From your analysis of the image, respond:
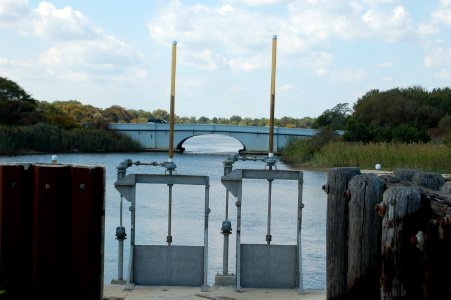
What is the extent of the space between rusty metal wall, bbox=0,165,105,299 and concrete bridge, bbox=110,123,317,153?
72501mm

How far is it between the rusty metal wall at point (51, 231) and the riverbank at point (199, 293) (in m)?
2.50

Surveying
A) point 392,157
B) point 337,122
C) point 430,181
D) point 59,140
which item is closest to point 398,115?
point 337,122

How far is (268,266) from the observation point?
11609 mm

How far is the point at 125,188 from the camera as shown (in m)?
11.4

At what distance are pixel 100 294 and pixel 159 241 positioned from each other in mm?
13006

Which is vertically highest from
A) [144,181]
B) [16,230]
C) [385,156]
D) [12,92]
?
[12,92]

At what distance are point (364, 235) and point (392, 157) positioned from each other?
4400 centimetres

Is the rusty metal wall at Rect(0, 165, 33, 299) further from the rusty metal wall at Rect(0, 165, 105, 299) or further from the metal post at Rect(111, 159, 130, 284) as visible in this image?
the metal post at Rect(111, 159, 130, 284)

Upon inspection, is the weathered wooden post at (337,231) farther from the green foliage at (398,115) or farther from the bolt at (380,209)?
the green foliage at (398,115)

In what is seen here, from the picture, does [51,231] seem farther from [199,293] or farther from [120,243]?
[120,243]

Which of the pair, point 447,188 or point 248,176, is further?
point 248,176

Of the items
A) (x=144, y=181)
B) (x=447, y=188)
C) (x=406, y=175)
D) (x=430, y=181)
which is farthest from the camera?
(x=144, y=181)

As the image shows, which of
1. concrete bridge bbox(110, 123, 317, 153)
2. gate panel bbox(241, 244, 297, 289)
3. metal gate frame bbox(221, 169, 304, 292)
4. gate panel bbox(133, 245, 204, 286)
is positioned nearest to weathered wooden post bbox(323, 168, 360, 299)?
metal gate frame bbox(221, 169, 304, 292)

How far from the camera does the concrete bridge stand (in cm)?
8146
